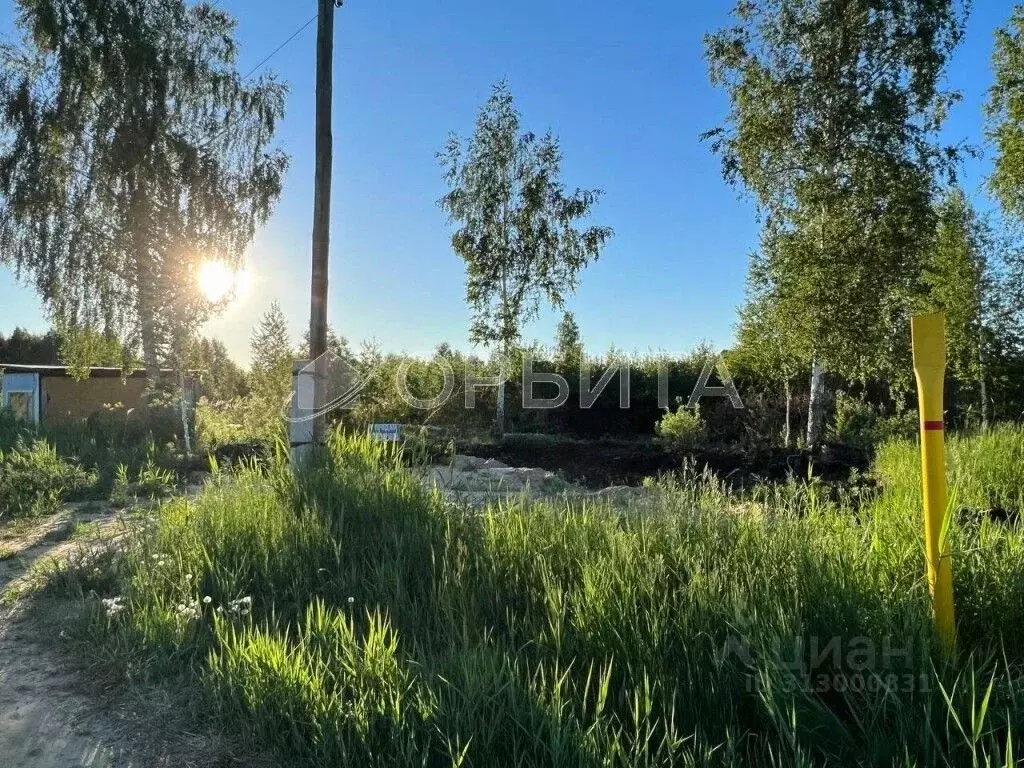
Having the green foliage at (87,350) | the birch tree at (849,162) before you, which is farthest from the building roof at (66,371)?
the birch tree at (849,162)

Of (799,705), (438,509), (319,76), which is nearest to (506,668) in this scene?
(799,705)

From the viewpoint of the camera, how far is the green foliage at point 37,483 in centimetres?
693

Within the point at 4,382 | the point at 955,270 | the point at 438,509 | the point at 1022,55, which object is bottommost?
the point at 438,509

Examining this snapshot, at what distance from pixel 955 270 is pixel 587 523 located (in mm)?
14239

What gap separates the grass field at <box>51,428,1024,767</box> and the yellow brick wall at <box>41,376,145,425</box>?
1726 centimetres

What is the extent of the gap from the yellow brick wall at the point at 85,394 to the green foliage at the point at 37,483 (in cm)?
1167

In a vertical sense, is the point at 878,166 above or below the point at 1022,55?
below

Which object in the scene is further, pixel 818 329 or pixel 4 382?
pixel 4 382

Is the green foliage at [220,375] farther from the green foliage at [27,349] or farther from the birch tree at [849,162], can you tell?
the green foliage at [27,349]

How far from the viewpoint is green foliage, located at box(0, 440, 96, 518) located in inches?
273

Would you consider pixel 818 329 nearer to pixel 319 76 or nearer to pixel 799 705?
pixel 319 76

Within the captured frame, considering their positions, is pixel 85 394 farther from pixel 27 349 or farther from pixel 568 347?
pixel 27 349

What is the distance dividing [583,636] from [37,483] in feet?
22.9

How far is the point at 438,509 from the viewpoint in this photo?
4602 millimetres
